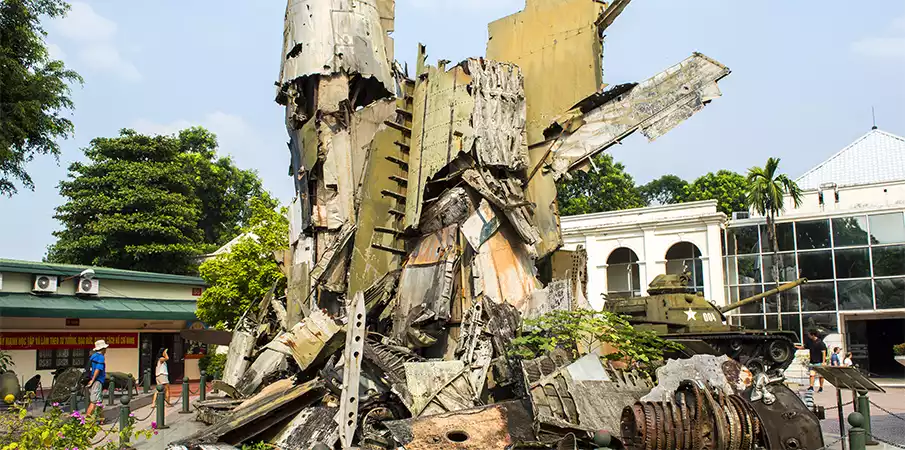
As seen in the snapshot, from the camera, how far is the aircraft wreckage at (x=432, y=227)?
10.6 metres

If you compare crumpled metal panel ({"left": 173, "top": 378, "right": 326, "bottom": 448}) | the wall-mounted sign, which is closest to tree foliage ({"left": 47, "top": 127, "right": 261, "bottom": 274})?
the wall-mounted sign

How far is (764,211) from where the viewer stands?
31.9 metres

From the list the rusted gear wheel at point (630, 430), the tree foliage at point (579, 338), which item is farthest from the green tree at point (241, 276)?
the rusted gear wheel at point (630, 430)

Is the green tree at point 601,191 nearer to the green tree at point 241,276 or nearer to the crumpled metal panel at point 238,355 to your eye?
the green tree at point 241,276

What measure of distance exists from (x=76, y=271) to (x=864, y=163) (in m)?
34.8

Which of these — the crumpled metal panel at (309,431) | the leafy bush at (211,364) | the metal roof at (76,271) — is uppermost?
the metal roof at (76,271)

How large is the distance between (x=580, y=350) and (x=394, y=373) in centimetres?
298

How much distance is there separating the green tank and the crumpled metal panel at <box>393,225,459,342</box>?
5231 millimetres

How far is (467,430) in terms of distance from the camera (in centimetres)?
925

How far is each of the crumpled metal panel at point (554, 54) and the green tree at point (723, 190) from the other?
34655mm

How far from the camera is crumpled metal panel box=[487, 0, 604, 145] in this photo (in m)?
15.6

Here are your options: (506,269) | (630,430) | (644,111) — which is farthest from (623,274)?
(630,430)

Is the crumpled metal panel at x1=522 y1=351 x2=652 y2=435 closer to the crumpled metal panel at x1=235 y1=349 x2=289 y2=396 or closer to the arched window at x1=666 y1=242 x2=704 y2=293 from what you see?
the crumpled metal panel at x1=235 y1=349 x2=289 y2=396

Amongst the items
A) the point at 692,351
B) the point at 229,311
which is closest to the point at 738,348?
the point at 692,351
